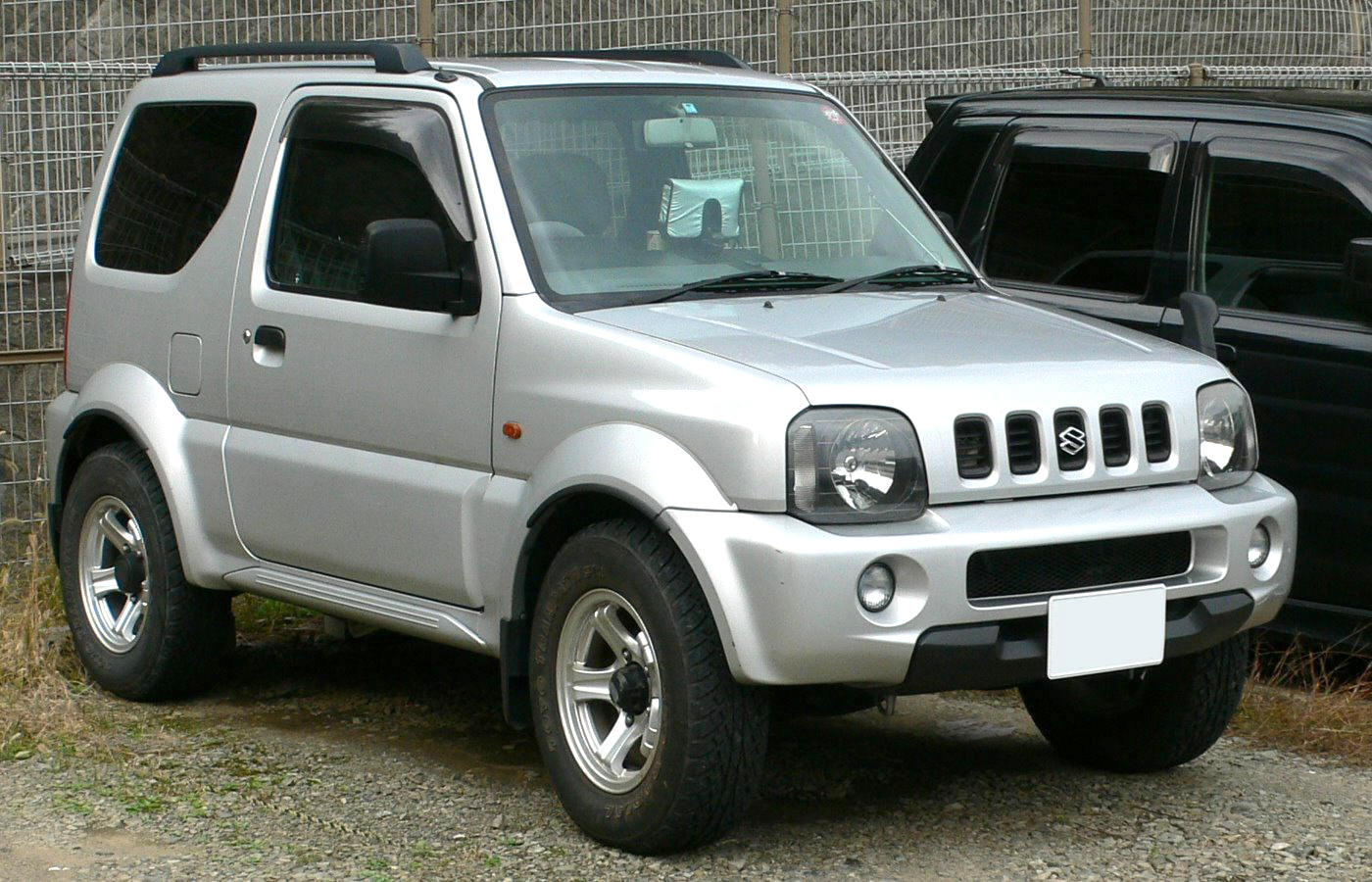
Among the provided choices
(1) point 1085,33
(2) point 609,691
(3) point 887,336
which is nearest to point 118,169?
(2) point 609,691

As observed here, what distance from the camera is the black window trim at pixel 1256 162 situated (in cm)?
637

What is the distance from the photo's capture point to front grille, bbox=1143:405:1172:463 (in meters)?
4.95

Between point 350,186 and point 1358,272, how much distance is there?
116 inches

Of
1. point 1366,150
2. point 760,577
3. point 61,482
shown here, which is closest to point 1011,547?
point 760,577

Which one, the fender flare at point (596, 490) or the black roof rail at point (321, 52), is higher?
the black roof rail at point (321, 52)

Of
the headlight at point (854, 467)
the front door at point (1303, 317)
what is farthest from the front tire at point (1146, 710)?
the headlight at point (854, 467)

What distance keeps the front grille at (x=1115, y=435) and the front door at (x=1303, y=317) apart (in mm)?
1558

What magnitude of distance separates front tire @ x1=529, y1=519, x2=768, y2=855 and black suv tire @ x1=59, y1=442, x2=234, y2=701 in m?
1.72

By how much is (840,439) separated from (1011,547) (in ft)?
1.48

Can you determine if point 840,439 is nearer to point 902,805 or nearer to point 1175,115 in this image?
point 902,805

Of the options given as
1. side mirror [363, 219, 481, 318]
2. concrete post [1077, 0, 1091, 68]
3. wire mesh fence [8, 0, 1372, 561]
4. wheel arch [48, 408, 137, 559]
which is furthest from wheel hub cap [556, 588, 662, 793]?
concrete post [1077, 0, 1091, 68]

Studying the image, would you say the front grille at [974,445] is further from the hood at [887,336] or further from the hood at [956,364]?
the hood at [887,336]

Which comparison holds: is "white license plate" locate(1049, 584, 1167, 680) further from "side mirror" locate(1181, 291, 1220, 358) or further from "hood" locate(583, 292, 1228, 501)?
"side mirror" locate(1181, 291, 1220, 358)

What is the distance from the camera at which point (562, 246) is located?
5.33 m
